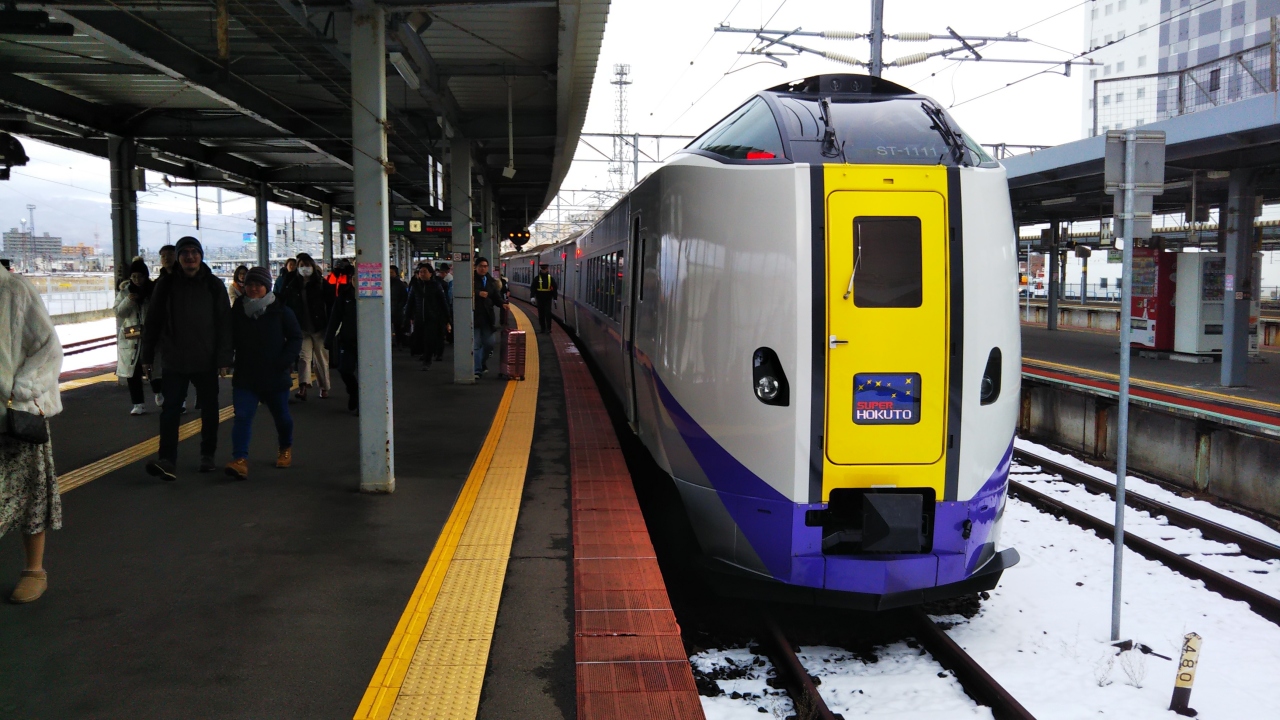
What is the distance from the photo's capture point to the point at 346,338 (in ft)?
34.9

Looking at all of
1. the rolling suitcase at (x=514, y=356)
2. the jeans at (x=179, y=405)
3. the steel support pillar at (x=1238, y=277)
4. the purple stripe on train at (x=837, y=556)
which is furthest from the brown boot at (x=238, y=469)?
the steel support pillar at (x=1238, y=277)

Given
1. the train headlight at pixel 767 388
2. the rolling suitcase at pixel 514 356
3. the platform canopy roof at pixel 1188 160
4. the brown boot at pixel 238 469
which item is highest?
the platform canopy roof at pixel 1188 160

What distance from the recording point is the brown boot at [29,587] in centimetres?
449

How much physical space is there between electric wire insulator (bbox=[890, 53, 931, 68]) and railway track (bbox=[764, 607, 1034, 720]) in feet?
40.8

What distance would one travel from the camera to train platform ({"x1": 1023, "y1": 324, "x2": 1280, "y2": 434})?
10555 mm

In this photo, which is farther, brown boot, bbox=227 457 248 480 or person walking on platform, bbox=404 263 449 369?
person walking on platform, bbox=404 263 449 369

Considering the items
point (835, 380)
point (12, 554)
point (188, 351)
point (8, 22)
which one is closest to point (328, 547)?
point (12, 554)

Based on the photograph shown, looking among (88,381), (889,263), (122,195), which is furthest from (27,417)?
(122,195)

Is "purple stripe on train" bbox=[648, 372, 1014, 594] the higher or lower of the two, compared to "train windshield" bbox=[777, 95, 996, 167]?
lower

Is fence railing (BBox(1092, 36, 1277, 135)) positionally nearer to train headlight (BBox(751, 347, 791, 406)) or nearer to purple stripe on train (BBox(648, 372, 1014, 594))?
purple stripe on train (BBox(648, 372, 1014, 594))

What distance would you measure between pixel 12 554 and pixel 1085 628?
635cm

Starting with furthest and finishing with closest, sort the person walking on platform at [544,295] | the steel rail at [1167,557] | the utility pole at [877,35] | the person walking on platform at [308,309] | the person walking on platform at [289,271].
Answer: the person walking on platform at [544,295] → the utility pole at [877,35] → the person walking on platform at [289,271] → the person walking on platform at [308,309] → the steel rail at [1167,557]

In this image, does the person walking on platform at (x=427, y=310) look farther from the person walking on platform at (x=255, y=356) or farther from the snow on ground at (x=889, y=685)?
the snow on ground at (x=889, y=685)

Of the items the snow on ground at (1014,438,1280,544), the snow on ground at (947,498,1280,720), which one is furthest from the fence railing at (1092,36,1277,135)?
the snow on ground at (947,498,1280,720)
